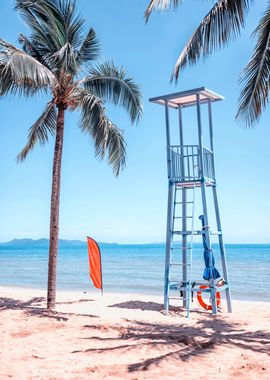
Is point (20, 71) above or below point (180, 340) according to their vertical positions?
above

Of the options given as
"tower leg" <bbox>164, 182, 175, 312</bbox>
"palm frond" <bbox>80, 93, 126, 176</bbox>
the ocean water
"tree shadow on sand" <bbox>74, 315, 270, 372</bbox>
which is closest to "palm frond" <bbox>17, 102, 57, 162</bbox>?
"palm frond" <bbox>80, 93, 126, 176</bbox>

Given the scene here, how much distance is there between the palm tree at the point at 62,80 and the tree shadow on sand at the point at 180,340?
339 centimetres

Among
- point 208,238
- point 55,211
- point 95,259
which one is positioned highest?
point 55,211

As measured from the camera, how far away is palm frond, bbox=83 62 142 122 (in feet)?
36.3

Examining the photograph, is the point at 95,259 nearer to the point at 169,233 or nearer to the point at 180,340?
the point at 169,233

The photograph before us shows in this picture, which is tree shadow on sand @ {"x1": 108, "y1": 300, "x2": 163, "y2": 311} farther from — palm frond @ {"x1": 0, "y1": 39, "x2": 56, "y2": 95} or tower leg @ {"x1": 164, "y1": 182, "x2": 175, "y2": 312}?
palm frond @ {"x1": 0, "y1": 39, "x2": 56, "y2": 95}

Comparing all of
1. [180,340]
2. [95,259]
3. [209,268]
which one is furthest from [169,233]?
[180,340]

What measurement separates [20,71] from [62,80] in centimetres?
183

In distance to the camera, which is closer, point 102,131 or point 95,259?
point 102,131

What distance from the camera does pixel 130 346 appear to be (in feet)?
20.0

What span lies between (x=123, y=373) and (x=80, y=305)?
6589 mm

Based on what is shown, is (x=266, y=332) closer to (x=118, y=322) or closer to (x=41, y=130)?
(x=118, y=322)

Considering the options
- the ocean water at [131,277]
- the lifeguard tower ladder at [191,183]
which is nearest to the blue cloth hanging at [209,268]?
the lifeguard tower ladder at [191,183]

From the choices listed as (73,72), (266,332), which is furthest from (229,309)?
(73,72)
